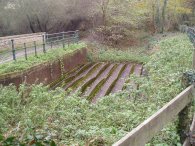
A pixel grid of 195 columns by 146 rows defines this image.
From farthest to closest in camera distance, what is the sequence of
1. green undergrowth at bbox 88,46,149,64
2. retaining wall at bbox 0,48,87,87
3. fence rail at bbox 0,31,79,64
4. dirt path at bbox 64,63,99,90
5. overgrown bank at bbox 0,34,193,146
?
green undergrowth at bbox 88,46,149,64 < dirt path at bbox 64,63,99,90 < fence rail at bbox 0,31,79,64 < retaining wall at bbox 0,48,87,87 < overgrown bank at bbox 0,34,193,146

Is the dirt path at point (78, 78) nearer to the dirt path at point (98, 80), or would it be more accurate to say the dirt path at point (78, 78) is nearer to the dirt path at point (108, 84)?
the dirt path at point (98, 80)

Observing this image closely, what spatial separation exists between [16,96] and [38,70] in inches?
198

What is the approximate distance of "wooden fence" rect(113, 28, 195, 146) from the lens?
9.78ft

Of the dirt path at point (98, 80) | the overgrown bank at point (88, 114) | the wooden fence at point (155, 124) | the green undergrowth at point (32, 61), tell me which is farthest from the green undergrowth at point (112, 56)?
the wooden fence at point (155, 124)

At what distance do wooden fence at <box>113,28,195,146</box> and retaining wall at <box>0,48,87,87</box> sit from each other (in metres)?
8.66

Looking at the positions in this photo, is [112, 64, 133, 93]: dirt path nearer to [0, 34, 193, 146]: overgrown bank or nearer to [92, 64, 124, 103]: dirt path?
[92, 64, 124, 103]: dirt path

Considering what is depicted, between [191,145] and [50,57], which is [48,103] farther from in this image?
[50,57]

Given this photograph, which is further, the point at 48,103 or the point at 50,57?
the point at 50,57

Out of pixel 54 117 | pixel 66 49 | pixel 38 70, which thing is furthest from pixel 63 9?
pixel 54 117

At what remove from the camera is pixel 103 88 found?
16.4 metres

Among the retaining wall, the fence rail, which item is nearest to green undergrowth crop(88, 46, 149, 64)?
the retaining wall

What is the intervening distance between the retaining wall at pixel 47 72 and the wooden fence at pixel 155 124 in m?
8.66

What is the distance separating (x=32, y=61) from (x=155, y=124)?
12.9 metres

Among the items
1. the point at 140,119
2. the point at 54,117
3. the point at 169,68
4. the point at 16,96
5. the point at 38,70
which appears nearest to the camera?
the point at 140,119
